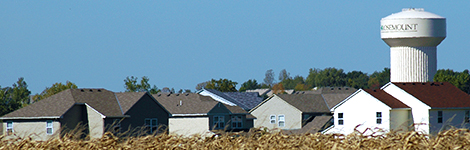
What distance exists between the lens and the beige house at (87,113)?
1980 inches

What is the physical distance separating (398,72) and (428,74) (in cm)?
287

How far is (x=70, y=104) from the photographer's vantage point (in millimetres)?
51562

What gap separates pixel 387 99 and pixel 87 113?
22.7 metres

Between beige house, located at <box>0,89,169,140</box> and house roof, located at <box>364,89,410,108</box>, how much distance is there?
16353 mm

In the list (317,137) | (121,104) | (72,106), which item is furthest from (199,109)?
(317,137)

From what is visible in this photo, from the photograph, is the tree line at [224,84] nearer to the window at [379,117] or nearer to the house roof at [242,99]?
the house roof at [242,99]

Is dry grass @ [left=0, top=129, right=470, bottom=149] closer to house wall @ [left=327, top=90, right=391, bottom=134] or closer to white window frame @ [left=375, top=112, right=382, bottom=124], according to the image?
house wall @ [left=327, top=90, right=391, bottom=134]

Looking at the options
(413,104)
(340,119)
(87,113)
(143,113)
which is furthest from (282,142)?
(340,119)

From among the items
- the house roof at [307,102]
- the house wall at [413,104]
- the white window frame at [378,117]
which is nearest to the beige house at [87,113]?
the white window frame at [378,117]

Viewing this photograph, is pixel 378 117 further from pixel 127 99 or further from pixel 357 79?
pixel 357 79

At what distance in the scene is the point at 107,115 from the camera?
5153cm

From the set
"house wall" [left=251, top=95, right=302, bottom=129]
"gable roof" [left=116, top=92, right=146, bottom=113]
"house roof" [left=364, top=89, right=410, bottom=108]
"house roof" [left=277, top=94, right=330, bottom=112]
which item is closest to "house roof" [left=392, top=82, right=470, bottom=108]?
"house roof" [left=364, top=89, right=410, bottom=108]

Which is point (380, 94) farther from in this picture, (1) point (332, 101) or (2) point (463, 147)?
(2) point (463, 147)

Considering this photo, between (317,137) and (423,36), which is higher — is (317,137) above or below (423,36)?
below
